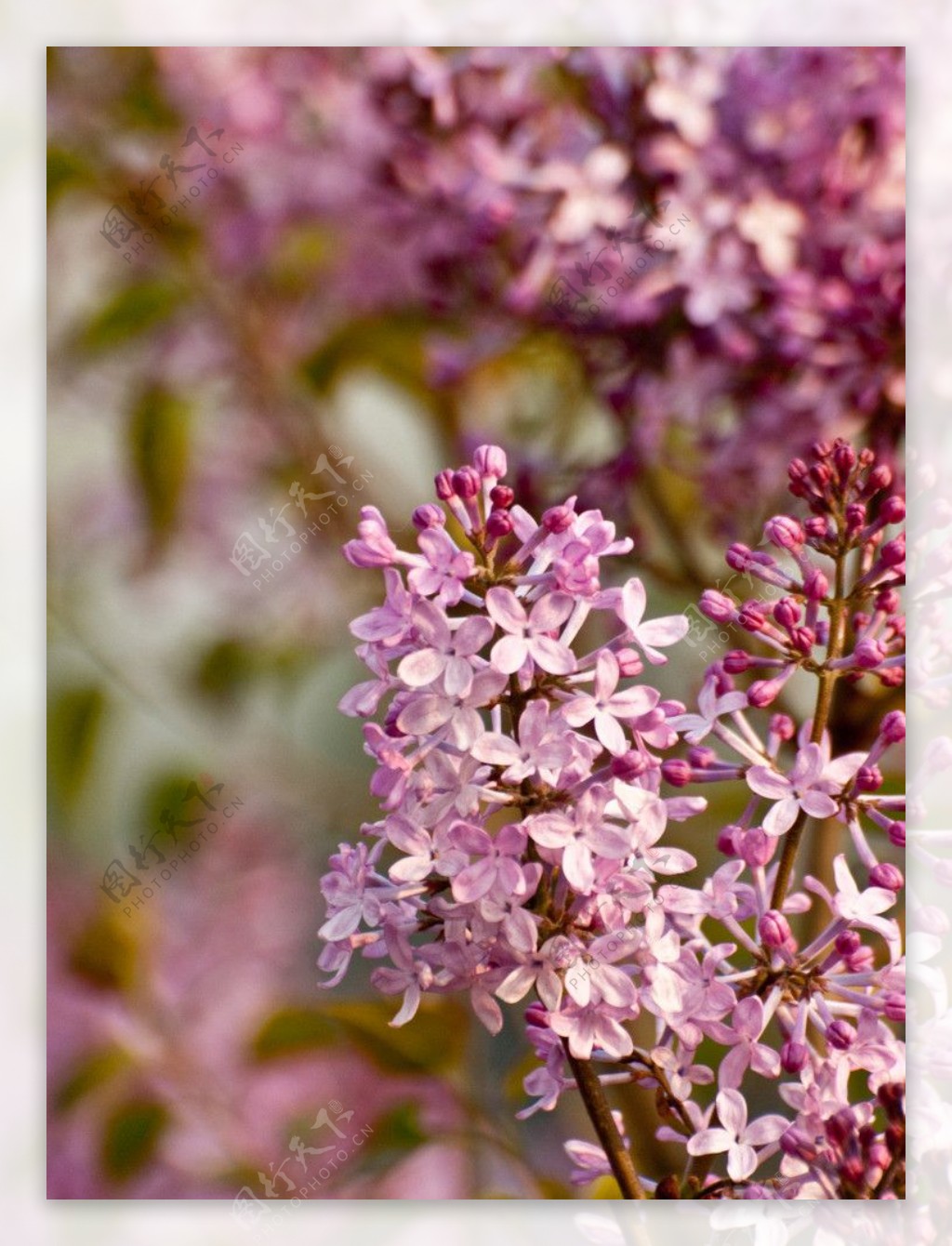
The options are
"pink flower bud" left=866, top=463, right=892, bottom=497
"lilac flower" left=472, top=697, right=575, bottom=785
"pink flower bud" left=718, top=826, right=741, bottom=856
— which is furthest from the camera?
"pink flower bud" left=866, top=463, right=892, bottom=497

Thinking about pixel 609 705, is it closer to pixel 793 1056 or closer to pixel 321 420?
pixel 793 1056

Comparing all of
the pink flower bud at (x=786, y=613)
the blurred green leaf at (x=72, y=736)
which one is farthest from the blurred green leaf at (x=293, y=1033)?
the pink flower bud at (x=786, y=613)

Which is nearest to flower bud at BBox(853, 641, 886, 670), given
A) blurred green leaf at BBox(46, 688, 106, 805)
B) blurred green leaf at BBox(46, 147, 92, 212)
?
blurred green leaf at BBox(46, 688, 106, 805)

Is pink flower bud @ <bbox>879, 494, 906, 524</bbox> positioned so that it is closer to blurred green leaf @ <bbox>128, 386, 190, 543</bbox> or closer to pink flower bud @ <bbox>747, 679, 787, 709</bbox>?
pink flower bud @ <bbox>747, 679, 787, 709</bbox>

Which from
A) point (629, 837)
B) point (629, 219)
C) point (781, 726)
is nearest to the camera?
point (629, 837)

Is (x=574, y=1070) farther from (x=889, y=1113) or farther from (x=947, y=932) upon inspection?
(x=947, y=932)

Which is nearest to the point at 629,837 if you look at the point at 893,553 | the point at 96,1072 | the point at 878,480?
the point at 893,553

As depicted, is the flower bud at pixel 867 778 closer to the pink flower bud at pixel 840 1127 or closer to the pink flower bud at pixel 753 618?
the pink flower bud at pixel 753 618
